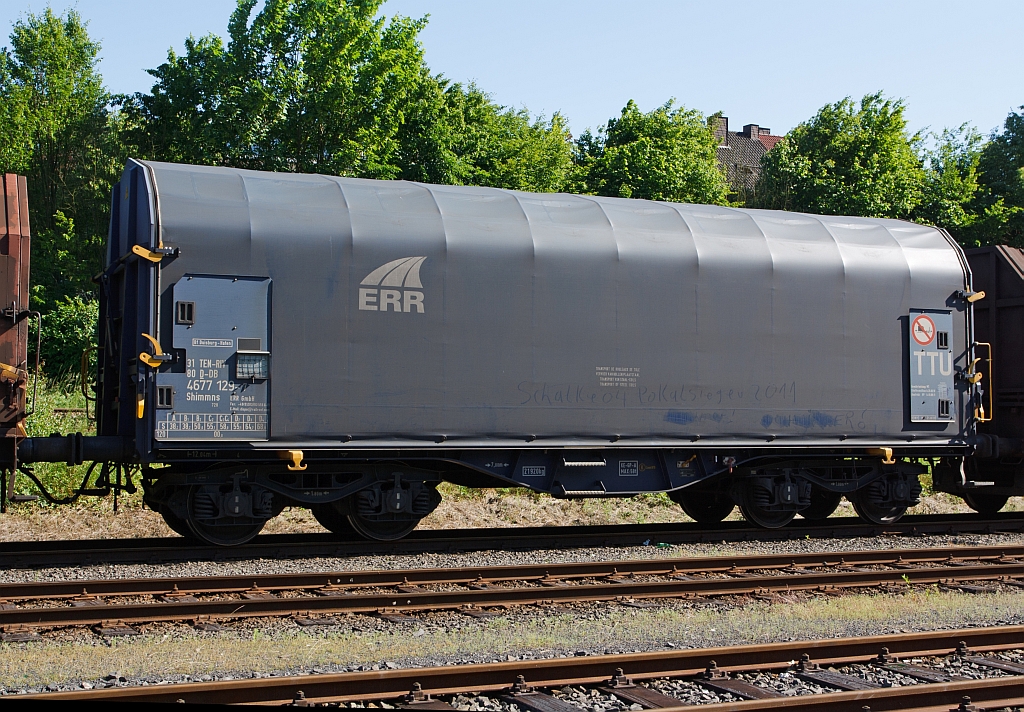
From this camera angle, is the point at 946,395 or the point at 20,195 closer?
the point at 20,195

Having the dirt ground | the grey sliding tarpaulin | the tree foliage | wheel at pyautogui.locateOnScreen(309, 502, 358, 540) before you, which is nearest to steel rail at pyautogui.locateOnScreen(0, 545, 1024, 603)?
the grey sliding tarpaulin

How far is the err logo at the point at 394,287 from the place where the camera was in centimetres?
1085

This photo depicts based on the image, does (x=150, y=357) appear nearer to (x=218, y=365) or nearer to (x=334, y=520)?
(x=218, y=365)

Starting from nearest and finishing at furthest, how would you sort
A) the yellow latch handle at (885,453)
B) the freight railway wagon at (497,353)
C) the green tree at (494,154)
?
1. the freight railway wagon at (497,353)
2. the yellow latch handle at (885,453)
3. the green tree at (494,154)

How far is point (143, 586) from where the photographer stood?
871cm

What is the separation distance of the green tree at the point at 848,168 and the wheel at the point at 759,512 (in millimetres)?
22496

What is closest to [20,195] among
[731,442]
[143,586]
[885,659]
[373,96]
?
[143,586]

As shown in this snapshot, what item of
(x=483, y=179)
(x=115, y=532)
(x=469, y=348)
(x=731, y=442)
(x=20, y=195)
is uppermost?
(x=483, y=179)

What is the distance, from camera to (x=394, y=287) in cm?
1096

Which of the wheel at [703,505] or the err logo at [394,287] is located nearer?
the err logo at [394,287]

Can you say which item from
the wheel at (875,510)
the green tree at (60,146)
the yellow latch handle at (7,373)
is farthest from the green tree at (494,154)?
the yellow latch handle at (7,373)

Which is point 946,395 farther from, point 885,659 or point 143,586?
point 143,586

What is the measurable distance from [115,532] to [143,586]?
15.8 ft

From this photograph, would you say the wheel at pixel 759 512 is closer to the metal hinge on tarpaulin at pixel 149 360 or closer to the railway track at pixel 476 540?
the railway track at pixel 476 540
